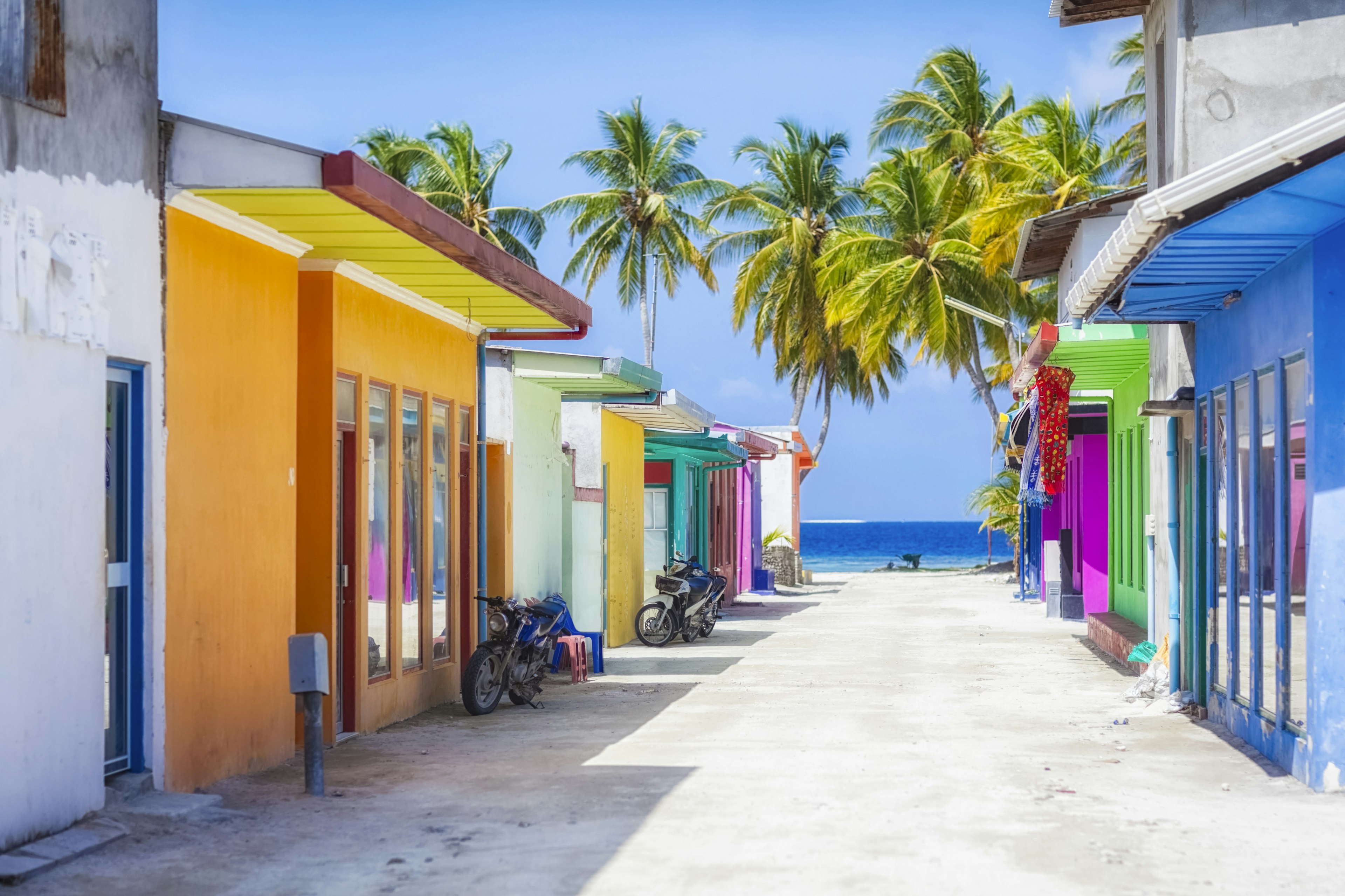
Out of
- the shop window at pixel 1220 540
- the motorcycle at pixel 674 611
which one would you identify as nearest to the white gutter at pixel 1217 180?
the shop window at pixel 1220 540

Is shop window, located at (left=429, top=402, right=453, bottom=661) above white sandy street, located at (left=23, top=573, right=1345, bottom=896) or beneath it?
above

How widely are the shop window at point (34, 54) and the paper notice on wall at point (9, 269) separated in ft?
1.70

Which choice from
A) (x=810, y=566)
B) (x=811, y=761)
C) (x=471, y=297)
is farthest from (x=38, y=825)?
(x=810, y=566)

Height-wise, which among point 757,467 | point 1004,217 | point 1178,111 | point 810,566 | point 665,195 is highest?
point 665,195

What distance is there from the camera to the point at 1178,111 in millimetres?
12164

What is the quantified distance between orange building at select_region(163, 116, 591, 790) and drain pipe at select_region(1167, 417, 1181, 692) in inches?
198

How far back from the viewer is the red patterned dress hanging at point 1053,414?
14.7 metres

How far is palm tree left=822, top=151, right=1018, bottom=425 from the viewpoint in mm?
35531

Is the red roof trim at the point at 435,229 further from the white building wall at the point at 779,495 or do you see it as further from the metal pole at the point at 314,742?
the white building wall at the point at 779,495

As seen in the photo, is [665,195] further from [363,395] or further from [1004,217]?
[363,395]

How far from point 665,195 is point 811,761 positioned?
3435cm

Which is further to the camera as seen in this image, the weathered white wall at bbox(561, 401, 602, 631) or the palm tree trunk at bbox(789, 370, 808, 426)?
the palm tree trunk at bbox(789, 370, 808, 426)

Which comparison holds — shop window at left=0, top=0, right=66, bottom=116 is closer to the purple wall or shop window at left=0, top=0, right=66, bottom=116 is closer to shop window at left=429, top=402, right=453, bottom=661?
shop window at left=429, top=402, right=453, bottom=661

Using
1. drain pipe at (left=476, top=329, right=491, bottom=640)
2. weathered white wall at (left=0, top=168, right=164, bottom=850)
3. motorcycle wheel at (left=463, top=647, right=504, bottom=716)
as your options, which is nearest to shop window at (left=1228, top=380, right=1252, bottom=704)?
motorcycle wheel at (left=463, top=647, right=504, bottom=716)
